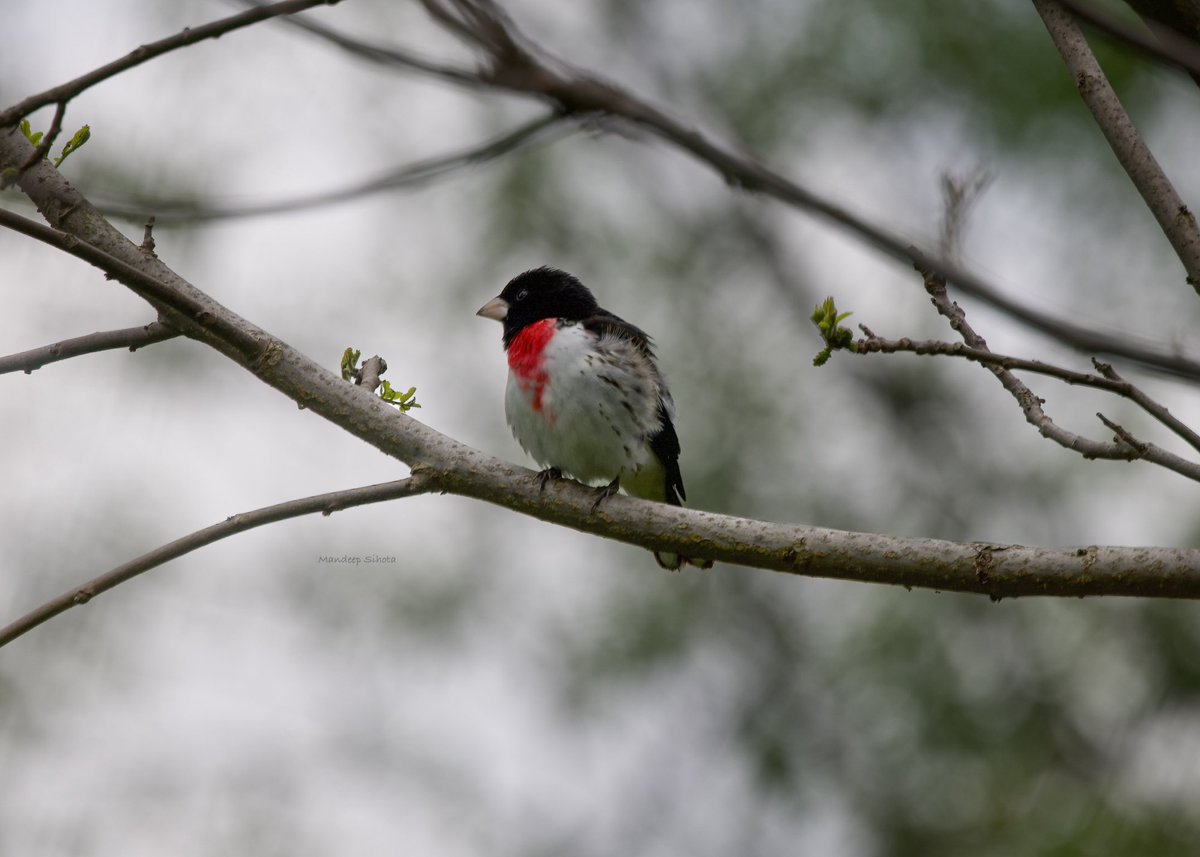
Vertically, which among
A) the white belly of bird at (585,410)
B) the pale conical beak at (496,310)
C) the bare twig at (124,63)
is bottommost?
the bare twig at (124,63)

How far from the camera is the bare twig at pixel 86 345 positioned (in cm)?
282

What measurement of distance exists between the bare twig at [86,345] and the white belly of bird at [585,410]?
1.78 metres

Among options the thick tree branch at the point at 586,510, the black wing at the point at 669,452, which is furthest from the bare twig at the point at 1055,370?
the black wing at the point at 669,452

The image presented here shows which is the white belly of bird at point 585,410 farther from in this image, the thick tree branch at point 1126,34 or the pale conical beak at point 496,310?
the thick tree branch at point 1126,34

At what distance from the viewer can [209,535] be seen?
2816 millimetres

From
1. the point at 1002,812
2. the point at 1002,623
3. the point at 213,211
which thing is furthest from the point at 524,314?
the point at 1002,623

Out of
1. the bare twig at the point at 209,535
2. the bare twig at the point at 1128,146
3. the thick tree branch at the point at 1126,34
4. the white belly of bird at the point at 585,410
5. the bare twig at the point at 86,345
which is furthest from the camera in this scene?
the white belly of bird at the point at 585,410

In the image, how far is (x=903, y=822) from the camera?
8.85 m

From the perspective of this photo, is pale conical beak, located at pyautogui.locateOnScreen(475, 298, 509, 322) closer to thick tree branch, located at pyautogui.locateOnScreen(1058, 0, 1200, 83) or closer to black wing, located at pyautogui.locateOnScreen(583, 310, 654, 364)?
black wing, located at pyautogui.locateOnScreen(583, 310, 654, 364)

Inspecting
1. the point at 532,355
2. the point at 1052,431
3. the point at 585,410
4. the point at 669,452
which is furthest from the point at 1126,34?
the point at 669,452

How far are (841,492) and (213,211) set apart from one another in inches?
→ 306

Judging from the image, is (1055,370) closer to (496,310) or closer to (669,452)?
(669,452)

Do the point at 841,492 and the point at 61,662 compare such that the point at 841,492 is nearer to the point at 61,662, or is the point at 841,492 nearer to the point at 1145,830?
the point at 1145,830

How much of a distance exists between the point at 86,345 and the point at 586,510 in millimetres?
1241
